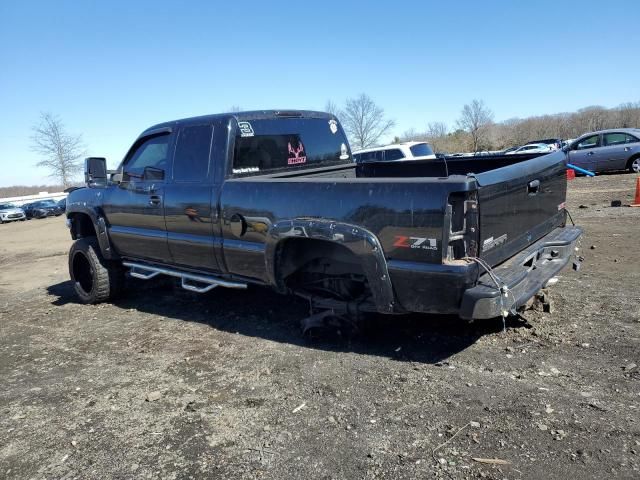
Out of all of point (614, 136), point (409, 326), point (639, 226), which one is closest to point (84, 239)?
point (409, 326)

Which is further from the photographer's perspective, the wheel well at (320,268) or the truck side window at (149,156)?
the truck side window at (149,156)

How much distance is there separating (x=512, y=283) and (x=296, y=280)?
5.97 ft

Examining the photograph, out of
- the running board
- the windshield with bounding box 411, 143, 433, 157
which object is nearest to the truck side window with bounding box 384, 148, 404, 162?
the windshield with bounding box 411, 143, 433, 157

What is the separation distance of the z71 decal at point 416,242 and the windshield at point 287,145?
6.24ft

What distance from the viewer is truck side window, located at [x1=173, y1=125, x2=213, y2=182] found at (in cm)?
488

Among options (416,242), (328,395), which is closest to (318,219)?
(416,242)

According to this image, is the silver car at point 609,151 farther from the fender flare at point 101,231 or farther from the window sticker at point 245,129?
the fender flare at point 101,231

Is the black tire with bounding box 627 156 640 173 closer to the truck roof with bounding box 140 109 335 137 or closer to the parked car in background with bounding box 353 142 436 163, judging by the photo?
the parked car in background with bounding box 353 142 436 163

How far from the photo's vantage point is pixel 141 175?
5.67m

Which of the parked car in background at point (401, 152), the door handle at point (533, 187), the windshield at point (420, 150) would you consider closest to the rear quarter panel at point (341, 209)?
the door handle at point (533, 187)

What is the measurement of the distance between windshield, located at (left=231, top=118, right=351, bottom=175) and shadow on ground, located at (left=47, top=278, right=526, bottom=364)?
1.49 m

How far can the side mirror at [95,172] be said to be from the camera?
241 inches

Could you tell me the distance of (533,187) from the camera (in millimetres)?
4070

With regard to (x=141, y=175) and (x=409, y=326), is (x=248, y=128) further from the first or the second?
(x=409, y=326)
